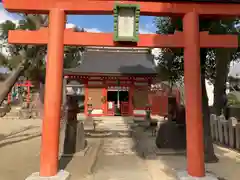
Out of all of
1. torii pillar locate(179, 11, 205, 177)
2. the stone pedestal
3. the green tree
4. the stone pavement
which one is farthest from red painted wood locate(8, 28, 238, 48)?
the stone pedestal

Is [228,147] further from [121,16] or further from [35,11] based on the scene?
[35,11]

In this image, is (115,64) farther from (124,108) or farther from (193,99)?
(193,99)

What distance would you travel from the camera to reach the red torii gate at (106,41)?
4.34m

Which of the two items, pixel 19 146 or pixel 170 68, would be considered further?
pixel 170 68

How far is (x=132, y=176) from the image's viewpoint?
4.88 m

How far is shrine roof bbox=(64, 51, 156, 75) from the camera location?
54.2ft

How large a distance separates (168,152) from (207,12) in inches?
164

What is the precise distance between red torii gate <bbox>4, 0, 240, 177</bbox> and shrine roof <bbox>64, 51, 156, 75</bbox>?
11.6m

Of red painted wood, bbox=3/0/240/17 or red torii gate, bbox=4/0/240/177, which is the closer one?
red torii gate, bbox=4/0/240/177

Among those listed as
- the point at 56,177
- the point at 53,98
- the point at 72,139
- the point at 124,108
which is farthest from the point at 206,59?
the point at 124,108

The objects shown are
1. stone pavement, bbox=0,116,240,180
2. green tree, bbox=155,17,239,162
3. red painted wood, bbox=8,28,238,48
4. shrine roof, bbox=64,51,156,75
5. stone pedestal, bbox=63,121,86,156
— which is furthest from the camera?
shrine roof, bbox=64,51,156,75

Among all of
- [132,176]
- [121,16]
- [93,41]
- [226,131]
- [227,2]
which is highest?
[227,2]

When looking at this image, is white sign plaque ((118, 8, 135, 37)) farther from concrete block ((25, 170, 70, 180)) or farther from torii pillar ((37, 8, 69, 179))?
concrete block ((25, 170, 70, 180))

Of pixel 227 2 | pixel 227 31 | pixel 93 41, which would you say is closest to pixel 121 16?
pixel 93 41
